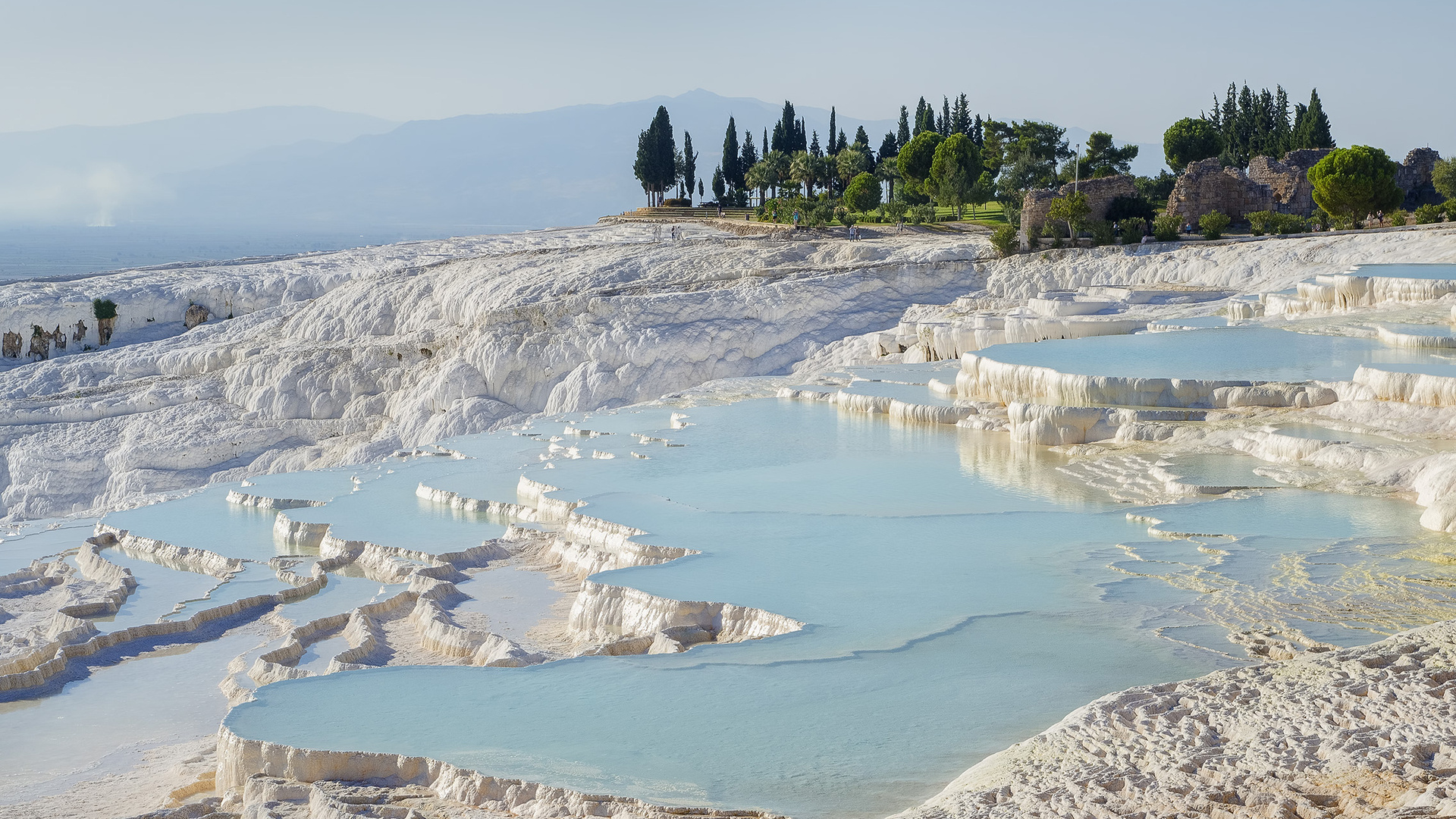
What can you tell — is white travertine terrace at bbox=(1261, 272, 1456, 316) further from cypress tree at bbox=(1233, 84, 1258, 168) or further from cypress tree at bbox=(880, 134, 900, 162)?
cypress tree at bbox=(880, 134, 900, 162)

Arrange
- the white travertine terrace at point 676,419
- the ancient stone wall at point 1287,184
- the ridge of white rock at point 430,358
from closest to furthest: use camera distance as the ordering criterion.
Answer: the white travertine terrace at point 676,419, the ridge of white rock at point 430,358, the ancient stone wall at point 1287,184

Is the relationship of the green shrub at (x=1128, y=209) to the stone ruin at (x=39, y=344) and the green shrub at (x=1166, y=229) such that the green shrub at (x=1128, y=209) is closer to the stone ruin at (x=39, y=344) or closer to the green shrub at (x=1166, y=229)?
the green shrub at (x=1166, y=229)

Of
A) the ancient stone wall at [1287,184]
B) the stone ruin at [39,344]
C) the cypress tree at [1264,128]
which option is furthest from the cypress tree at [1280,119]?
the stone ruin at [39,344]

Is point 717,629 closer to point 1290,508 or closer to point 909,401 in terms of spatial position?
point 1290,508

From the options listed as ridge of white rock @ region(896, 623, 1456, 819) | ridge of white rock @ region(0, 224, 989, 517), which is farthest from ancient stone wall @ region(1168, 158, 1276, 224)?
ridge of white rock @ region(896, 623, 1456, 819)

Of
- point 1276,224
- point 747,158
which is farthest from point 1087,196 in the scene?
point 747,158

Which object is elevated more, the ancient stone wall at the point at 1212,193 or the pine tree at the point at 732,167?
the pine tree at the point at 732,167
